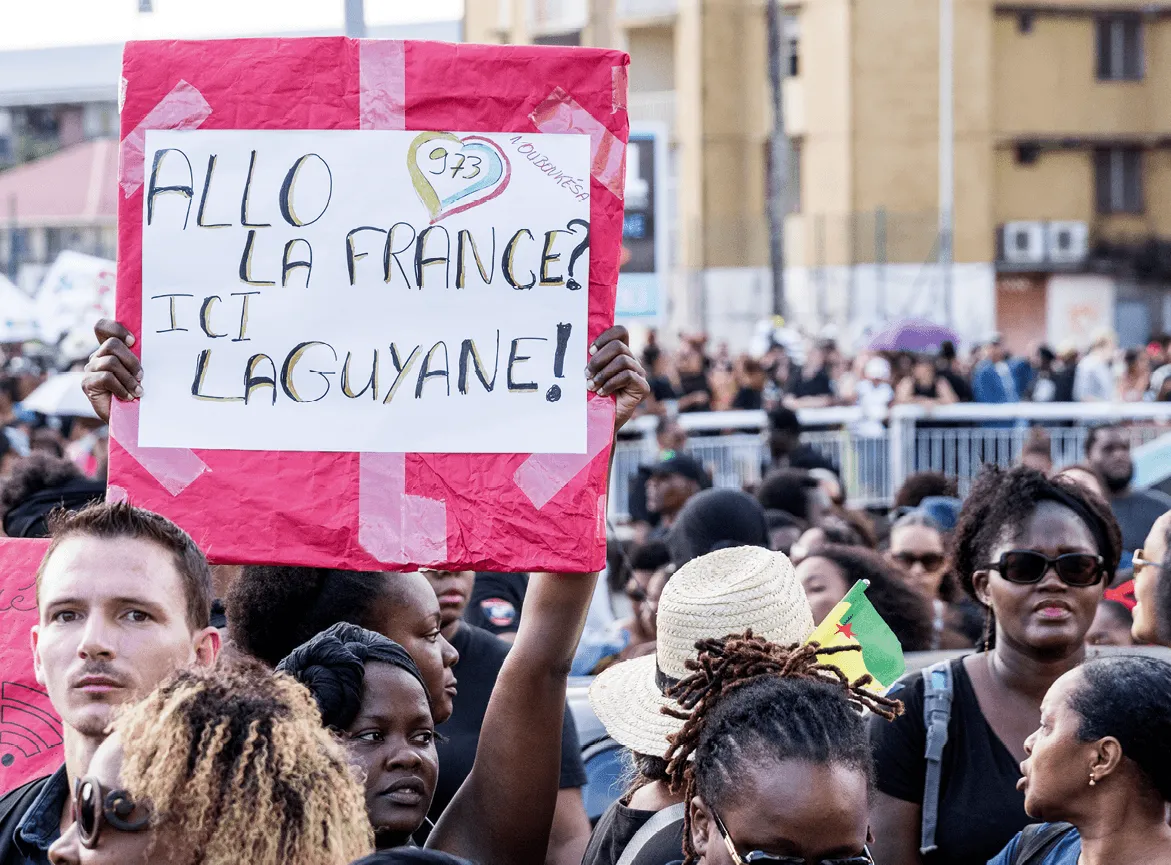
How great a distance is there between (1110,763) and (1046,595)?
956 millimetres

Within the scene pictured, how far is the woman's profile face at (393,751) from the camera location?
3123mm

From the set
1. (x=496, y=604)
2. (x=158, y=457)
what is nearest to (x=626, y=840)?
(x=158, y=457)

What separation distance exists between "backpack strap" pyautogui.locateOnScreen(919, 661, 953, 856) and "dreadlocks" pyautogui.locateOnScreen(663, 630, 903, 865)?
77cm

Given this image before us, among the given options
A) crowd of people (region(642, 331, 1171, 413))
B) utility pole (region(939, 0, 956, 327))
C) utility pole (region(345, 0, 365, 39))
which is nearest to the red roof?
utility pole (region(939, 0, 956, 327))

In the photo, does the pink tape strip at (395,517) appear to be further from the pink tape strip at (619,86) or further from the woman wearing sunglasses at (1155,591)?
the woman wearing sunglasses at (1155,591)

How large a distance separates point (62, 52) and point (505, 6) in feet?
53.6

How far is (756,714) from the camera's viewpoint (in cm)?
287

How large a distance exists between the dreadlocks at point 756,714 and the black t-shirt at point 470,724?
64 cm

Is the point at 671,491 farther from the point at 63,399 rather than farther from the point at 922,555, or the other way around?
the point at 63,399

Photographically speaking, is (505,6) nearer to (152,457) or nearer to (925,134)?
(925,134)

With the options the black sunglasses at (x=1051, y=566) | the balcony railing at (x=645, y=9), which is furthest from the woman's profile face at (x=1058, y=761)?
the balcony railing at (x=645, y=9)

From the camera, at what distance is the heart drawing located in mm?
3631

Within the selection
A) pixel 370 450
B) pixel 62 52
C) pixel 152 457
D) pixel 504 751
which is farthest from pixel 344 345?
pixel 62 52

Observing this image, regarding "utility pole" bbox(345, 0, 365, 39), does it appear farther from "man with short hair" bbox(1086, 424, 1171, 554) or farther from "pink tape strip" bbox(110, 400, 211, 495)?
"man with short hair" bbox(1086, 424, 1171, 554)
